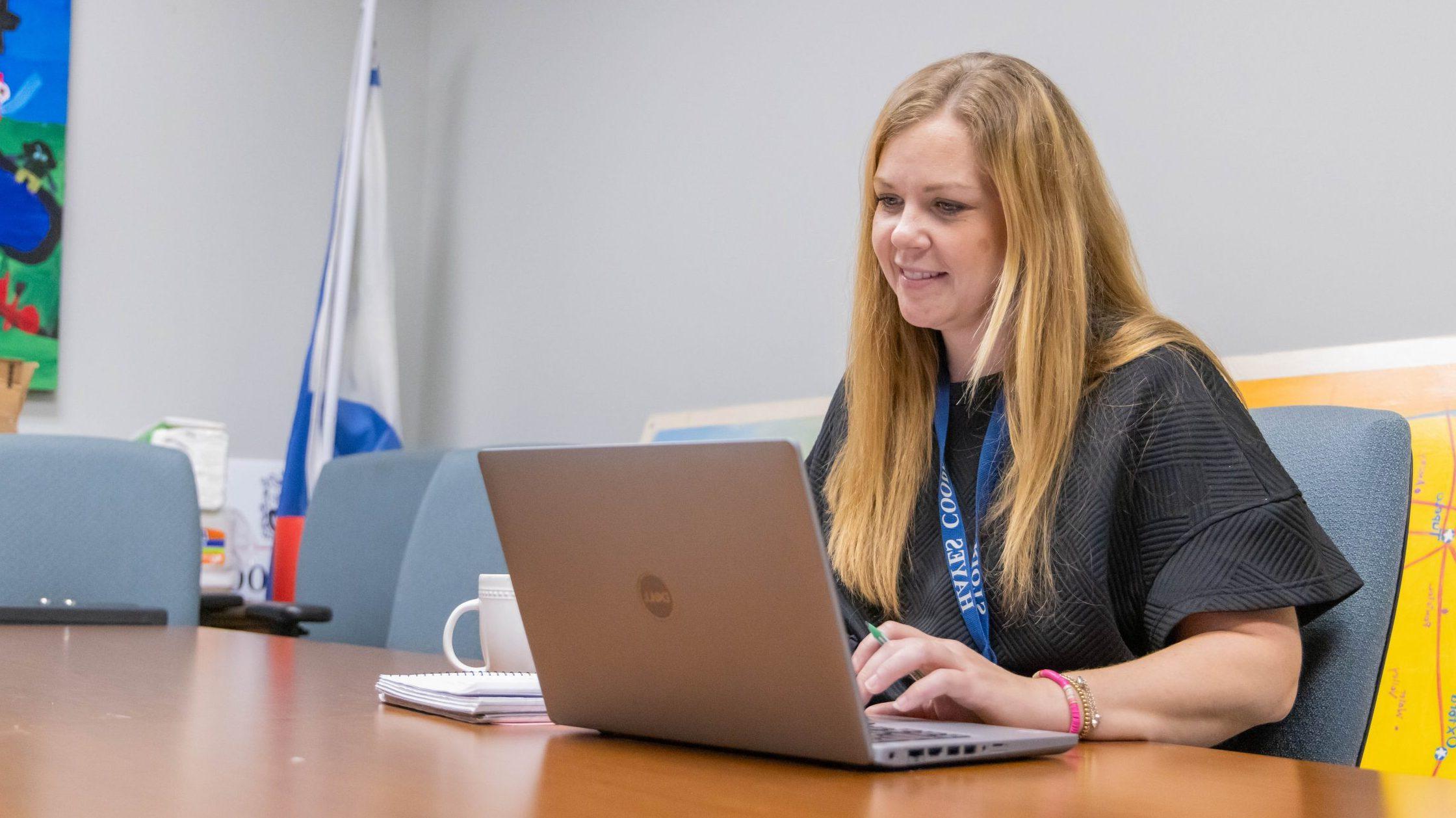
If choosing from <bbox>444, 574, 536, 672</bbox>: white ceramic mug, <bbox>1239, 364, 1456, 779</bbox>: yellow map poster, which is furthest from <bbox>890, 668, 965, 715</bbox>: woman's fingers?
<bbox>1239, 364, 1456, 779</bbox>: yellow map poster

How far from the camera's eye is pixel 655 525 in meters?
0.80

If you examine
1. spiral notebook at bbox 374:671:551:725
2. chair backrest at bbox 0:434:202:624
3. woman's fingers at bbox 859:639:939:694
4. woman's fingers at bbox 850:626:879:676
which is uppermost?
woman's fingers at bbox 859:639:939:694

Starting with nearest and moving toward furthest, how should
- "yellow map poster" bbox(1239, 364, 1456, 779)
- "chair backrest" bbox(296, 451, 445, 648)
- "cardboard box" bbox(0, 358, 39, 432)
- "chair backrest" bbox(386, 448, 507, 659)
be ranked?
"yellow map poster" bbox(1239, 364, 1456, 779) < "chair backrest" bbox(386, 448, 507, 659) < "chair backrest" bbox(296, 451, 445, 648) < "cardboard box" bbox(0, 358, 39, 432)

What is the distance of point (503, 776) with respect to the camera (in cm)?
75

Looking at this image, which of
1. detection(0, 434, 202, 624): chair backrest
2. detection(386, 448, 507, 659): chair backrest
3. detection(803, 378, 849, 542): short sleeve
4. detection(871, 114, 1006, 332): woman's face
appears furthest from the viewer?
detection(0, 434, 202, 624): chair backrest

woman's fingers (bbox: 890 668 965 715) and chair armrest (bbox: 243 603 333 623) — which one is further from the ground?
woman's fingers (bbox: 890 668 965 715)

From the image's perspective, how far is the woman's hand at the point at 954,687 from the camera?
914 millimetres

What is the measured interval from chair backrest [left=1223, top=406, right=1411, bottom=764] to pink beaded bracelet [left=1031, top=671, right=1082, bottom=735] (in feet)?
1.02

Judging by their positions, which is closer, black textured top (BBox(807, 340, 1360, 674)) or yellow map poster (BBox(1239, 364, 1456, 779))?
black textured top (BBox(807, 340, 1360, 674))

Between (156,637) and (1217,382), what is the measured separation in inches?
52.8

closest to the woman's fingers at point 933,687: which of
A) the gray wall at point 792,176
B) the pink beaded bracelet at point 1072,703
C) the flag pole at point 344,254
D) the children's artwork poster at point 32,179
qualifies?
the pink beaded bracelet at point 1072,703

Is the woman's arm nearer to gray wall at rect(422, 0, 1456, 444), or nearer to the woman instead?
the woman

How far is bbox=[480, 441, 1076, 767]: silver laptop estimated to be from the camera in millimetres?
745

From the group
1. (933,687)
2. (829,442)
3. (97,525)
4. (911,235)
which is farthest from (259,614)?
(933,687)
